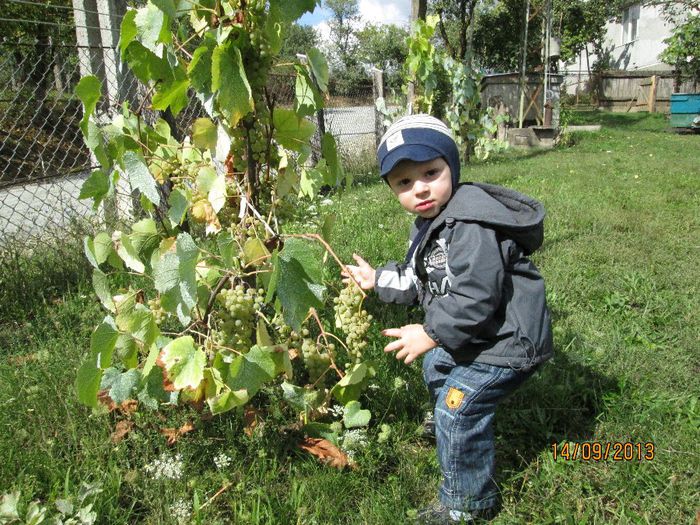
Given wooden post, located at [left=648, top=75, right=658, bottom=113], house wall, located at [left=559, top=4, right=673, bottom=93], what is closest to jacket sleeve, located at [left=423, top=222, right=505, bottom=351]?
wooden post, located at [left=648, top=75, right=658, bottom=113]

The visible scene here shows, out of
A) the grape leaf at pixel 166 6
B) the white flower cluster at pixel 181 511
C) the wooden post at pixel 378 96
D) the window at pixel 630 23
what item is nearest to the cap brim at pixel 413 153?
the grape leaf at pixel 166 6

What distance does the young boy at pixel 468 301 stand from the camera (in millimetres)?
1699

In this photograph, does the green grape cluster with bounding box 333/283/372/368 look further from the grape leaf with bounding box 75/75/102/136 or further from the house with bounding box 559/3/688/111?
the house with bounding box 559/3/688/111

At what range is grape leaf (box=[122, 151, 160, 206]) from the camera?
1.59m

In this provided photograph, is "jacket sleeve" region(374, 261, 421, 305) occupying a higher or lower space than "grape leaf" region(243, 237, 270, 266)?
lower

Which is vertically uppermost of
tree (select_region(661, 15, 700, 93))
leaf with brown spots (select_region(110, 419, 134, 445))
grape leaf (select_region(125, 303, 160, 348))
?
tree (select_region(661, 15, 700, 93))

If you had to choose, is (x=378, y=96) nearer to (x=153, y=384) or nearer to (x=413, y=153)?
(x=413, y=153)

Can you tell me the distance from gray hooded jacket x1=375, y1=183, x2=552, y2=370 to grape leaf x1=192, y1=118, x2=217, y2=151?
0.72m

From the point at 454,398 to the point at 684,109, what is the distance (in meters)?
15.8

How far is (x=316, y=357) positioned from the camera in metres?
1.92

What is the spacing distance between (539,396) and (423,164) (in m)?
1.16

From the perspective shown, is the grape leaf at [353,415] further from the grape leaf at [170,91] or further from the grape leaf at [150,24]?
the grape leaf at [150,24]

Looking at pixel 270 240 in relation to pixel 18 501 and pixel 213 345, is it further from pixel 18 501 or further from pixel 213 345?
pixel 18 501

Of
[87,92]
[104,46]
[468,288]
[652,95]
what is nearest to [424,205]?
[468,288]
